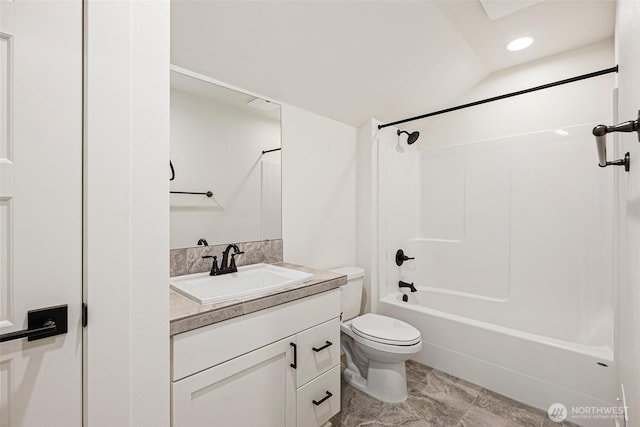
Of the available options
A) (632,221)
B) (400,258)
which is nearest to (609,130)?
(632,221)

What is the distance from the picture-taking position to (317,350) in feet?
4.67

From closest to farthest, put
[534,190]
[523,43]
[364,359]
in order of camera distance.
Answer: [364,359]
[523,43]
[534,190]

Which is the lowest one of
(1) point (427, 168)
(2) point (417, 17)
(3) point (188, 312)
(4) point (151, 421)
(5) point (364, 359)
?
(5) point (364, 359)

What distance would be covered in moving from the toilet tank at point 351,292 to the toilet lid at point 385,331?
16cm

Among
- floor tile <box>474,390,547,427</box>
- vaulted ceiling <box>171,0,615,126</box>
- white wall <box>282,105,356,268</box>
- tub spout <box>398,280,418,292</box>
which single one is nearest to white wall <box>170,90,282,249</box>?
white wall <box>282,105,356,268</box>

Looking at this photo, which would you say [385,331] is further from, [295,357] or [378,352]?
[295,357]

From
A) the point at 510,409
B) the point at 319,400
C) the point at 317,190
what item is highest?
the point at 317,190

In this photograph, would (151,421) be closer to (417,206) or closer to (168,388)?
(168,388)

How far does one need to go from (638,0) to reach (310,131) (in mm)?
1688

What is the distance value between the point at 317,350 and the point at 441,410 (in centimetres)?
97

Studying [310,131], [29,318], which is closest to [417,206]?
[310,131]

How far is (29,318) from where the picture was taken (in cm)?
70

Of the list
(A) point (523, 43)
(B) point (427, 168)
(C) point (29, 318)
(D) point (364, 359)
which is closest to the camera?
(C) point (29, 318)

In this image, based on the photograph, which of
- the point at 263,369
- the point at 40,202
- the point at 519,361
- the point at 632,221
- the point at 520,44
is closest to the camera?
the point at 40,202
